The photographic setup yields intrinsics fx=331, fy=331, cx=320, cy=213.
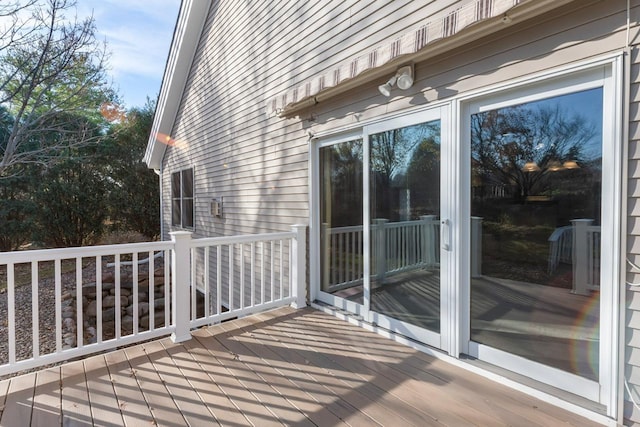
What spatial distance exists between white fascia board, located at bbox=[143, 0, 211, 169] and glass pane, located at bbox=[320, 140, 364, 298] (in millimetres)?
4996

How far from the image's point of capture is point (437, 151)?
103 inches

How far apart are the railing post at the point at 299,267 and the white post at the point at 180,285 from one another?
126 centimetres

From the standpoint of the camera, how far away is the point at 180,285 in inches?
118

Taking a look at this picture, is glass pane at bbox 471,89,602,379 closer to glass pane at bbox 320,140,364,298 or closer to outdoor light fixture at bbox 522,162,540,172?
outdoor light fixture at bbox 522,162,540,172

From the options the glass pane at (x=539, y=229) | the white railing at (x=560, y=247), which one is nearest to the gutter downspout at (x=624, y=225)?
the glass pane at (x=539, y=229)

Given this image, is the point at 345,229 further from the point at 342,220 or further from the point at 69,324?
the point at 69,324

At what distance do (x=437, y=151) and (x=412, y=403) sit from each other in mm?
1794

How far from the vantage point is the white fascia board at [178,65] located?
6.64m

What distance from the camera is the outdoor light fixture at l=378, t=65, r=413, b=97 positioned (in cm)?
272

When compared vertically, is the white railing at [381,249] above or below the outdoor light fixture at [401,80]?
below

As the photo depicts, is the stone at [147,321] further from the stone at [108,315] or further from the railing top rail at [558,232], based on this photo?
the railing top rail at [558,232]

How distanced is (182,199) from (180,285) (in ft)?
18.7

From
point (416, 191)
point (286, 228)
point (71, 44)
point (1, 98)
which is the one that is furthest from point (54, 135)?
point (416, 191)

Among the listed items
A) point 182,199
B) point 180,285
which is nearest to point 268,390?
point 180,285
